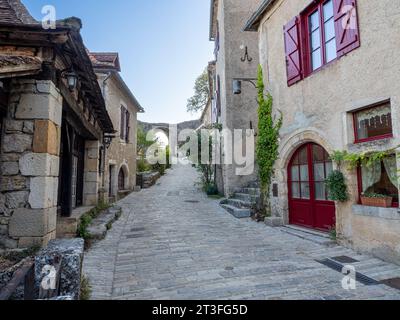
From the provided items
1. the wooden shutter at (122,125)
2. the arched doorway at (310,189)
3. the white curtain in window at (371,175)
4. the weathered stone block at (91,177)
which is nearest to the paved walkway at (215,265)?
the arched doorway at (310,189)

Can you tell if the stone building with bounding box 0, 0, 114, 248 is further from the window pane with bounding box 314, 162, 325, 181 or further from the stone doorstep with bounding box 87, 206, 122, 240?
the window pane with bounding box 314, 162, 325, 181

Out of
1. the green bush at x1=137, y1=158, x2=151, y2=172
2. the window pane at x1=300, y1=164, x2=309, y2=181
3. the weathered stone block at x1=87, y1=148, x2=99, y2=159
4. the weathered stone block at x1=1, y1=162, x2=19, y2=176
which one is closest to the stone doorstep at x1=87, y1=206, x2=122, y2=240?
the weathered stone block at x1=87, y1=148, x2=99, y2=159

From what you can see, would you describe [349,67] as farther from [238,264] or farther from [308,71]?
[238,264]

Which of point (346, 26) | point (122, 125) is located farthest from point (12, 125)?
point (122, 125)

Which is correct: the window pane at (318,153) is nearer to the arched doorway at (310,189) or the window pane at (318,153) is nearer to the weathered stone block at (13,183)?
the arched doorway at (310,189)

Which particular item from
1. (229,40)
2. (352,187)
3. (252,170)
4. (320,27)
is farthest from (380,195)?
(229,40)

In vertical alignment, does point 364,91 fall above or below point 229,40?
below

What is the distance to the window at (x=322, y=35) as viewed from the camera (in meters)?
5.03

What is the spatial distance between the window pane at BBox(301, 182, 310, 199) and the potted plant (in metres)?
1.57

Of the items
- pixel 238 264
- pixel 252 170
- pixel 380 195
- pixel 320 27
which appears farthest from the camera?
pixel 252 170

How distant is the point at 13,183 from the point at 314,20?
6.14 metres

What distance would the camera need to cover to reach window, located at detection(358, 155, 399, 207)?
12.8ft

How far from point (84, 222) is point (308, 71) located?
555 cm

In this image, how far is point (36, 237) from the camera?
11.0 feet
